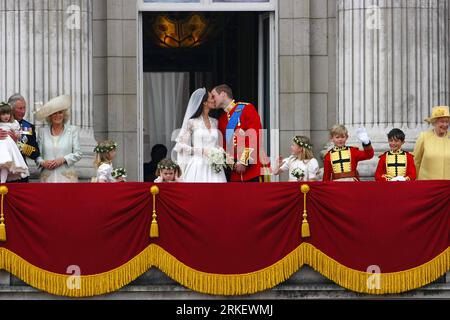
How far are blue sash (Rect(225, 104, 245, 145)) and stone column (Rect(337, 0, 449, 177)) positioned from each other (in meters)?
2.39

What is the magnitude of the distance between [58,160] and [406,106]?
210 inches

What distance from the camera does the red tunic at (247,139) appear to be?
78.0 ft

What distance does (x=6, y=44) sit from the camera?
25.3 meters

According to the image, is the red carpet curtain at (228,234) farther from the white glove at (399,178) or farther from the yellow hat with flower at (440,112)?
the yellow hat with flower at (440,112)

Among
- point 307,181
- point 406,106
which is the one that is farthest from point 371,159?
point 307,181

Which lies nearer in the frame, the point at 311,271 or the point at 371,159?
the point at 311,271

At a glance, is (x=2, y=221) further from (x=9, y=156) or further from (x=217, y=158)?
(x=217, y=158)

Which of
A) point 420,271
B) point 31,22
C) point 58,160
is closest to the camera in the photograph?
point 420,271

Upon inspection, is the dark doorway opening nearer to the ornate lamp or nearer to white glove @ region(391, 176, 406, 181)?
the ornate lamp

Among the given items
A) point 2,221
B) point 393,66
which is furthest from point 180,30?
point 2,221

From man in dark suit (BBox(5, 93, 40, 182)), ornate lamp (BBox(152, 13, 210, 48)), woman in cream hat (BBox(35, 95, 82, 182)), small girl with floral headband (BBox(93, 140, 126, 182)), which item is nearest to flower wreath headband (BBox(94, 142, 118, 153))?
small girl with floral headband (BBox(93, 140, 126, 182))

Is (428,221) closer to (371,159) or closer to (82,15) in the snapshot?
(371,159)

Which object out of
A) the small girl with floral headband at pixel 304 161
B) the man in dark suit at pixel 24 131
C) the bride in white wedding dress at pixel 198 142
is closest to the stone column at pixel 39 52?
the man in dark suit at pixel 24 131

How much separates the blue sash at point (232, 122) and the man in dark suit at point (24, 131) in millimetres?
2561
